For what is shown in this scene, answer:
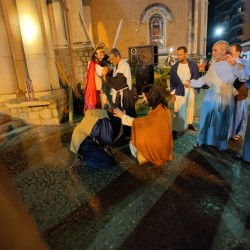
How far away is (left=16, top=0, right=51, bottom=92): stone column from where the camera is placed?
19.0 feet

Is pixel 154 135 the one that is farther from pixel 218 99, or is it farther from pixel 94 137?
pixel 218 99

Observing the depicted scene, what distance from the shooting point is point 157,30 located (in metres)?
19.6

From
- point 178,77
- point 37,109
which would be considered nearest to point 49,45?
point 37,109

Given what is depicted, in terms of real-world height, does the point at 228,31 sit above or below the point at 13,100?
above

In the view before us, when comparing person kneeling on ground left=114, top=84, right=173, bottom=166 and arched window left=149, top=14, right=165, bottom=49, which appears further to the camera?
arched window left=149, top=14, right=165, bottom=49

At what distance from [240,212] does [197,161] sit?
4.39 ft

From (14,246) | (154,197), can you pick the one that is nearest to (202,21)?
(154,197)

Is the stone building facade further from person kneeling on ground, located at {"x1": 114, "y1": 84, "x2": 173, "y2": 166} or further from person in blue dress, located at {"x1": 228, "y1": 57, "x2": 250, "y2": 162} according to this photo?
person in blue dress, located at {"x1": 228, "y1": 57, "x2": 250, "y2": 162}

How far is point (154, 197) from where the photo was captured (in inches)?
108

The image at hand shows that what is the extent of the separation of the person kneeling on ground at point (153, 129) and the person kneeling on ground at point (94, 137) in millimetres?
302

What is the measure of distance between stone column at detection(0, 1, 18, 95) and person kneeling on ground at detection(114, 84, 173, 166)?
439 cm

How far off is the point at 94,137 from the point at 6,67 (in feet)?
14.5

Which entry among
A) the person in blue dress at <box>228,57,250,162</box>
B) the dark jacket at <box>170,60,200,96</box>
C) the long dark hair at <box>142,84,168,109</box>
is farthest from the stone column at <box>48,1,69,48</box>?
the person in blue dress at <box>228,57,250,162</box>

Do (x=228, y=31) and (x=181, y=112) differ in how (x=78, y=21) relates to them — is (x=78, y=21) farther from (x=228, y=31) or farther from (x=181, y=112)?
(x=228, y=31)
